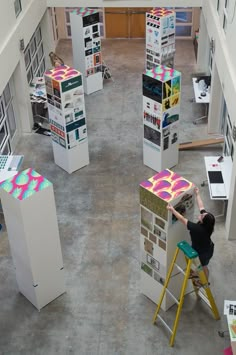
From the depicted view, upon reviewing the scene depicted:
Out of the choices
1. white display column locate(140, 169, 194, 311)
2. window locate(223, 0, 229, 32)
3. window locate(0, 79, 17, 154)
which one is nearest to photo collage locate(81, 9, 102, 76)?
window locate(0, 79, 17, 154)

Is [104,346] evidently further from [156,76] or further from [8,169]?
[156,76]

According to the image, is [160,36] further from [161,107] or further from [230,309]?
[230,309]

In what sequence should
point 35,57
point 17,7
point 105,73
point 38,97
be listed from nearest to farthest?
point 17,7 < point 38,97 < point 35,57 < point 105,73

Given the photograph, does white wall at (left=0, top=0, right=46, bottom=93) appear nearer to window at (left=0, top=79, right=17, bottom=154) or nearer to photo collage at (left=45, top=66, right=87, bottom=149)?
window at (left=0, top=79, right=17, bottom=154)

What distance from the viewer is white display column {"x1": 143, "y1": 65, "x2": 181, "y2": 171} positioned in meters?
11.9

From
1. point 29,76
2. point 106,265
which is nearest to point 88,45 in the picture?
Result: point 29,76

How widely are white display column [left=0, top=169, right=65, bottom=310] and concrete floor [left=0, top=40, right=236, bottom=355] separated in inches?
17.4

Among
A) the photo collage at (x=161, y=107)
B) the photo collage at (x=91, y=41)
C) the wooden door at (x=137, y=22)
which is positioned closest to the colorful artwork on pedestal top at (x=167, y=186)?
the photo collage at (x=161, y=107)

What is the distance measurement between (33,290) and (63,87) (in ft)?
16.8

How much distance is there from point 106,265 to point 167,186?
9.43 feet

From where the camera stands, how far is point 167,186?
8141 mm

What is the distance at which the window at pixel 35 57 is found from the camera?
52.0ft

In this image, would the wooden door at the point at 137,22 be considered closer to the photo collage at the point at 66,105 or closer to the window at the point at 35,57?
the window at the point at 35,57

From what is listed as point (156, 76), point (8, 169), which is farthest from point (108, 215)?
point (156, 76)
